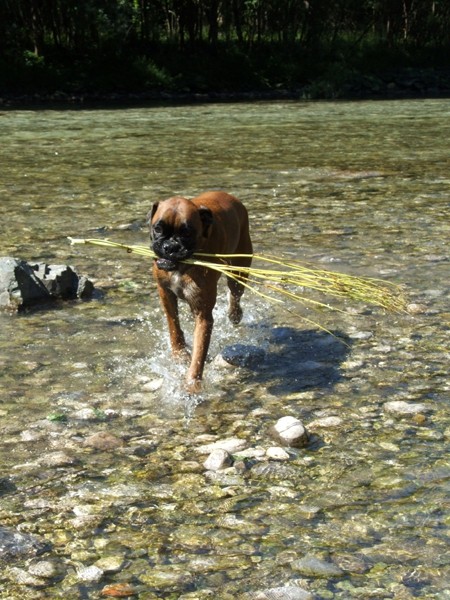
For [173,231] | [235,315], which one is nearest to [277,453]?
[173,231]

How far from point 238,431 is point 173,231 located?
1216 mm

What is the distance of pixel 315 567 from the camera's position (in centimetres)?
401

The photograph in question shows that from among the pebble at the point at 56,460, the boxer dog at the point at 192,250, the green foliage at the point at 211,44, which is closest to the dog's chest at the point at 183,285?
the boxer dog at the point at 192,250

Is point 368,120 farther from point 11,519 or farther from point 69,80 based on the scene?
point 11,519

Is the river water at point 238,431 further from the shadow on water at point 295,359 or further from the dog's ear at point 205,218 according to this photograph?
the dog's ear at point 205,218

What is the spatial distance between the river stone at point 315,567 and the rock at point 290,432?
3.93 feet

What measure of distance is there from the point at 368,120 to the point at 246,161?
39.2 ft

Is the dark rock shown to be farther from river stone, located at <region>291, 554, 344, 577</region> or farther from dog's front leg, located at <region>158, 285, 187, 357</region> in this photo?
dog's front leg, located at <region>158, 285, 187, 357</region>

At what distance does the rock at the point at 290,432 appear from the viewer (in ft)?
17.2

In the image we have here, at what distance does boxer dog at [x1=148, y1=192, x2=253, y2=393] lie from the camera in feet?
18.4

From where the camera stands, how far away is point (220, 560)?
408 cm

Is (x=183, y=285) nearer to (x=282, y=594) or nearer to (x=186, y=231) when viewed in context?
(x=186, y=231)

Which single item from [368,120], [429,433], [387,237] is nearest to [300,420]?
[429,433]

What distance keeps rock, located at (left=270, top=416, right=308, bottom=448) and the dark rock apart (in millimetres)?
1564
